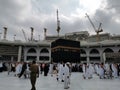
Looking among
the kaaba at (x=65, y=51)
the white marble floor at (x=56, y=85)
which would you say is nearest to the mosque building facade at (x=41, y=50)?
the kaaba at (x=65, y=51)

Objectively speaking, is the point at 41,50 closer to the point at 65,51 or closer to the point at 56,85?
the point at 65,51

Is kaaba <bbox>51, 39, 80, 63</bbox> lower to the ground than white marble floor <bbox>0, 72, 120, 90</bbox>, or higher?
higher

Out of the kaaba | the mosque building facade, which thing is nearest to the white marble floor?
the kaaba

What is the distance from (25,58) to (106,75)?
39.1 m

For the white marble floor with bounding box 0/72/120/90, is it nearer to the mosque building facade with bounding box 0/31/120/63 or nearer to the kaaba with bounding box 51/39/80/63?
the kaaba with bounding box 51/39/80/63

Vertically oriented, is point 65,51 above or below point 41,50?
below

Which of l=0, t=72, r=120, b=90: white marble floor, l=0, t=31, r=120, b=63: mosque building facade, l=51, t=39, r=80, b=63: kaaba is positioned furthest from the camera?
l=0, t=31, r=120, b=63: mosque building facade

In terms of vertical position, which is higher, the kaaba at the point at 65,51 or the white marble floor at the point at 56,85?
the kaaba at the point at 65,51

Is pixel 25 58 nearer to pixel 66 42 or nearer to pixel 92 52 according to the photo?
pixel 92 52

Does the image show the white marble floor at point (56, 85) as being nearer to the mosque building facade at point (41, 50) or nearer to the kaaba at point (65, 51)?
the kaaba at point (65, 51)

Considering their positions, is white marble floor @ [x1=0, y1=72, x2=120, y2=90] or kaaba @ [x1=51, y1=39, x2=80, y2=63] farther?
kaaba @ [x1=51, y1=39, x2=80, y2=63]

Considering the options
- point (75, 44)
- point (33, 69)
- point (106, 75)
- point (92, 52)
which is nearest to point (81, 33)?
point (92, 52)

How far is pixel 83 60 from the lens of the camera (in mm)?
50562

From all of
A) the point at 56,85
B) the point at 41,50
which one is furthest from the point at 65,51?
the point at 41,50
